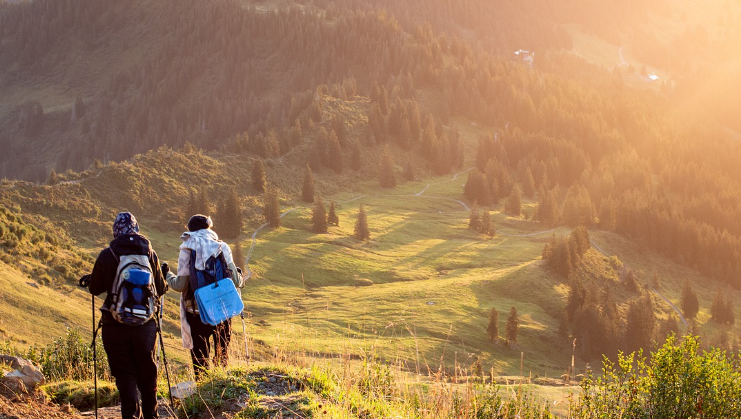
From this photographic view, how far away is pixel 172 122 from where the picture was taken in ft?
619

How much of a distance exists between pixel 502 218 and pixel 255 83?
3781 inches

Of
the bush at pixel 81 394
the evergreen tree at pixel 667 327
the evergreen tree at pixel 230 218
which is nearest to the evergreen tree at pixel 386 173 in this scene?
the evergreen tree at pixel 230 218

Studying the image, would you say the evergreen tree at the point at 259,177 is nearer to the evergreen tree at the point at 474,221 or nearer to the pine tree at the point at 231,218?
the pine tree at the point at 231,218

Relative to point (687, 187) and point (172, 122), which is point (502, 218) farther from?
point (172, 122)

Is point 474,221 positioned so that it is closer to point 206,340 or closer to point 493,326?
point 493,326

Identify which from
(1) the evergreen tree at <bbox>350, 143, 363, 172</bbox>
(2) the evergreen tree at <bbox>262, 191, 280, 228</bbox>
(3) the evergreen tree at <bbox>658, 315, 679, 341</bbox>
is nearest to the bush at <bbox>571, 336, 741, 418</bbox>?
(3) the evergreen tree at <bbox>658, 315, 679, 341</bbox>

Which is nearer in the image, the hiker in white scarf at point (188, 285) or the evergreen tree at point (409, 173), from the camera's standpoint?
the hiker in white scarf at point (188, 285)

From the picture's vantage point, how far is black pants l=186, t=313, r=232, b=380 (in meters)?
14.6

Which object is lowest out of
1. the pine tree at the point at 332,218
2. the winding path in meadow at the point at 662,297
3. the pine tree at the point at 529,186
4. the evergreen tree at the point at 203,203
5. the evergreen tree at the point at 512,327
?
the winding path in meadow at the point at 662,297

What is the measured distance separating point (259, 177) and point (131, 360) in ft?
314

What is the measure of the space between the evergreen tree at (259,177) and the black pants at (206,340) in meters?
91.6

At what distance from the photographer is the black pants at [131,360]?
39.9 feet

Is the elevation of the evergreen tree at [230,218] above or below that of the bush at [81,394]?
below

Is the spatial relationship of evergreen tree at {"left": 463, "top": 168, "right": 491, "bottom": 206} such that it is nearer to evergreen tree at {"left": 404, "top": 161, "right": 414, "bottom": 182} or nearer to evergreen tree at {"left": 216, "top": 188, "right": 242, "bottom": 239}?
evergreen tree at {"left": 404, "top": 161, "right": 414, "bottom": 182}
